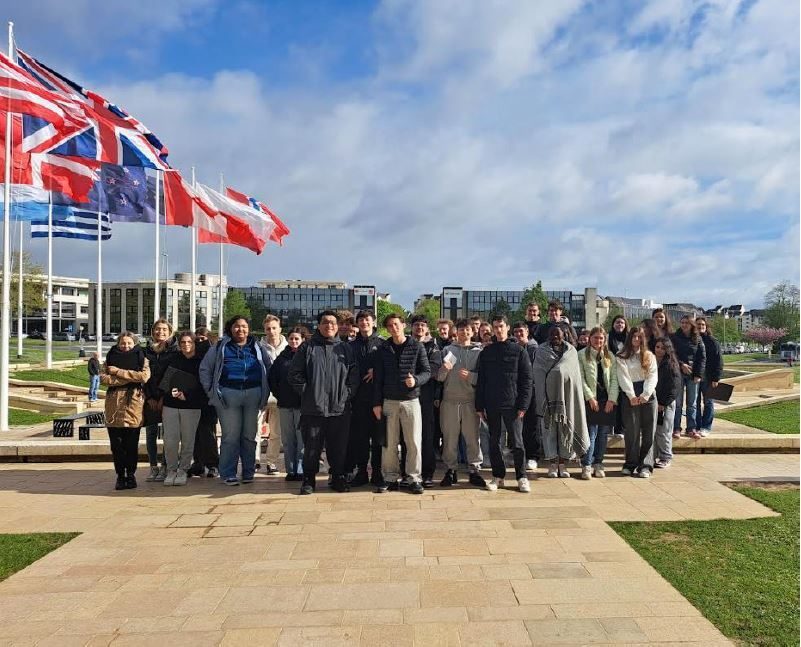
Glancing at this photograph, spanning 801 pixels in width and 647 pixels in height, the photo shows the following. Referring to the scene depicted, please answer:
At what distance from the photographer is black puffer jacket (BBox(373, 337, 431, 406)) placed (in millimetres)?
6738

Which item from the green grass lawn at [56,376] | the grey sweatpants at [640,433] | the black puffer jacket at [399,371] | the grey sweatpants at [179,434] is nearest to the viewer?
the black puffer jacket at [399,371]

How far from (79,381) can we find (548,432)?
21.0 metres

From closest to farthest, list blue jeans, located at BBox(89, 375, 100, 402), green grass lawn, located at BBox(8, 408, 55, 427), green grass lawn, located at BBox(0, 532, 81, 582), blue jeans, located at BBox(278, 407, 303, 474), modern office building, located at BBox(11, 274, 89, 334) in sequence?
green grass lawn, located at BBox(0, 532, 81, 582)
blue jeans, located at BBox(278, 407, 303, 474)
green grass lawn, located at BBox(8, 408, 55, 427)
blue jeans, located at BBox(89, 375, 100, 402)
modern office building, located at BBox(11, 274, 89, 334)

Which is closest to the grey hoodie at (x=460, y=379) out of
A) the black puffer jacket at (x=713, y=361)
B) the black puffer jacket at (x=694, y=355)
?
the black puffer jacket at (x=694, y=355)

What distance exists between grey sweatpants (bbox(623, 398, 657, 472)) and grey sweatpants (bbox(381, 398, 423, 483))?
2.73 m

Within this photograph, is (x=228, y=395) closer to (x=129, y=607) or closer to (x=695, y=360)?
(x=129, y=607)

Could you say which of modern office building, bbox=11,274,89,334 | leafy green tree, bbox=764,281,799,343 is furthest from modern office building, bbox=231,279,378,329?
leafy green tree, bbox=764,281,799,343

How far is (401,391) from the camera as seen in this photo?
22.1ft

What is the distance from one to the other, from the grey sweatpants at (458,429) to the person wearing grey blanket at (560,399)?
0.99 meters

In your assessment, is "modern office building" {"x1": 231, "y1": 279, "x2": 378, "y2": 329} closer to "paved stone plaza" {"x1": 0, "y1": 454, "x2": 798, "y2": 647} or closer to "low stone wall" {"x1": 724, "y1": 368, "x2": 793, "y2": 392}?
"low stone wall" {"x1": 724, "y1": 368, "x2": 793, "y2": 392}

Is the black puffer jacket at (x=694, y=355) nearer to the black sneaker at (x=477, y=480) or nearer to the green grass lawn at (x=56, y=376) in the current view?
the black sneaker at (x=477, y=480)

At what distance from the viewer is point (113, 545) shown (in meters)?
5.18

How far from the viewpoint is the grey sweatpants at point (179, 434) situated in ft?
24.0

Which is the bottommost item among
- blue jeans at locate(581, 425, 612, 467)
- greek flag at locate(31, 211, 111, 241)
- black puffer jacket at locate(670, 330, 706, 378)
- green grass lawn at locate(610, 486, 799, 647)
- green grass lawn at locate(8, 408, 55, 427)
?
green grass lawn at locate(8, 408, 55, 427)
